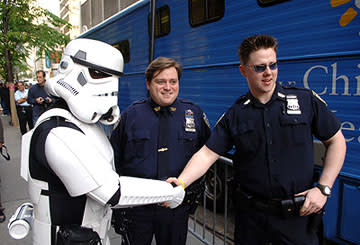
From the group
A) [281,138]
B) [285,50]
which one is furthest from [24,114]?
[281,138]

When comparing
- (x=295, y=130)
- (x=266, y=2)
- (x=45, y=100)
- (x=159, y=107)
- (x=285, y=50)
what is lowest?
(x=295, y=130)

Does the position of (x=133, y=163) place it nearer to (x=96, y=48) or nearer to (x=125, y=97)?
(x=96, y=48)

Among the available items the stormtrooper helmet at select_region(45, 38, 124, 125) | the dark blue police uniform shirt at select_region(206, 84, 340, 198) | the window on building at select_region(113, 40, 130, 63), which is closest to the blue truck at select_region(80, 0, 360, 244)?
the window on building at select_region(113, 40, 130, 63)

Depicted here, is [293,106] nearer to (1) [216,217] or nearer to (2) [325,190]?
(2) [325,190]

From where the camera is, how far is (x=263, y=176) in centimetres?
152

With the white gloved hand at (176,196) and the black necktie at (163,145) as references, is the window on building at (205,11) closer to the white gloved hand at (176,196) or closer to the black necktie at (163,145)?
the black necktie at (163,145)

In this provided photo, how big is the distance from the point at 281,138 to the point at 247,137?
0.19m

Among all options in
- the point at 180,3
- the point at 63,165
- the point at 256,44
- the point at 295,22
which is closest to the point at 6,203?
the point at 63,165

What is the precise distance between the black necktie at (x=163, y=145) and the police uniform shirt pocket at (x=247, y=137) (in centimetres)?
53

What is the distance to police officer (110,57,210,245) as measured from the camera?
1.86 m

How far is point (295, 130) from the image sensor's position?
1.49 meters

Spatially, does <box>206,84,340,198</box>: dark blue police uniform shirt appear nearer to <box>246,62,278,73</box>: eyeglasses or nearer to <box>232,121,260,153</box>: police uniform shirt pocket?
<box>232,121,260,153</box>: police uniform shirt pocket

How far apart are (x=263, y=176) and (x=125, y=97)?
5005mm

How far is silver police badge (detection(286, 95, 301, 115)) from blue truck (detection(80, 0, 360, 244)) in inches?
35.2
